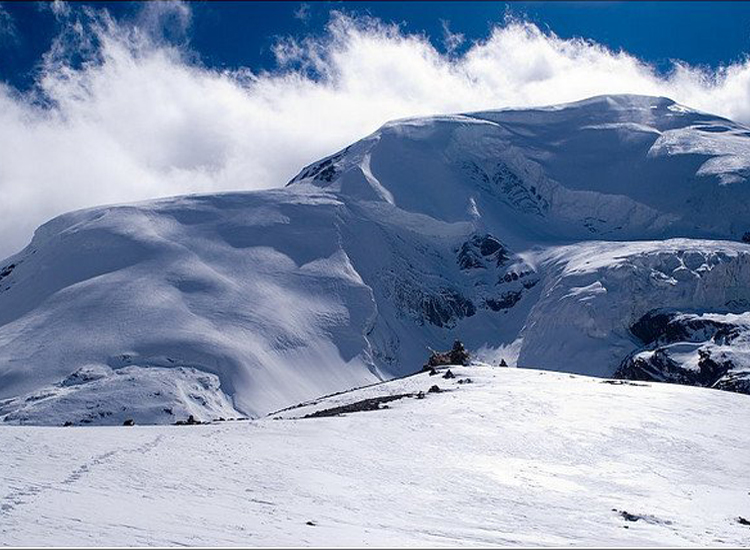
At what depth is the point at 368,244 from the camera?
405 feet

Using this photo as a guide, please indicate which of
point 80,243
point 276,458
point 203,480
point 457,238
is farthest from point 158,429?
point 457,238

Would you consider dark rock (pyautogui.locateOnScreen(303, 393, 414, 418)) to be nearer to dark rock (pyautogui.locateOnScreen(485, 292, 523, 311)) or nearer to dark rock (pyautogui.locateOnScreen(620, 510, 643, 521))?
dark rock (pyautogui.locateOnScreen(620, 510, 643, 521))

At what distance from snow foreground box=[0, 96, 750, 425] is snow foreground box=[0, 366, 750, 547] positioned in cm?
4379

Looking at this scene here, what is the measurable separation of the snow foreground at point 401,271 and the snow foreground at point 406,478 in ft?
144

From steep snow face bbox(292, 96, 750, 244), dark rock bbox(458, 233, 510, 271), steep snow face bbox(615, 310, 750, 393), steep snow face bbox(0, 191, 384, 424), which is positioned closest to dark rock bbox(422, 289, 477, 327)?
dark rock bbox(458, 233, 510, 271)

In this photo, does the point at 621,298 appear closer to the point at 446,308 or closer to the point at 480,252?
the point at 446,308

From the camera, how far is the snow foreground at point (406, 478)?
57.4 ft

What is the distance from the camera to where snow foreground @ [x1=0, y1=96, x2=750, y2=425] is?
284 feet

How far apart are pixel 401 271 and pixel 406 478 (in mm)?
99486

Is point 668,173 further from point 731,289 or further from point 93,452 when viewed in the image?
point 93,452

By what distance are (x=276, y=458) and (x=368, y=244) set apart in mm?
98156

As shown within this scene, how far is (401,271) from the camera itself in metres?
124

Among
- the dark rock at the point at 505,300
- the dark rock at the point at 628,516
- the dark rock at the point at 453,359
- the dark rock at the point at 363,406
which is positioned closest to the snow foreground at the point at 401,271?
the dark rock at the point at 505,300

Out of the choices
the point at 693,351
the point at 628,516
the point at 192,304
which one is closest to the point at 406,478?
the point at 628,516
